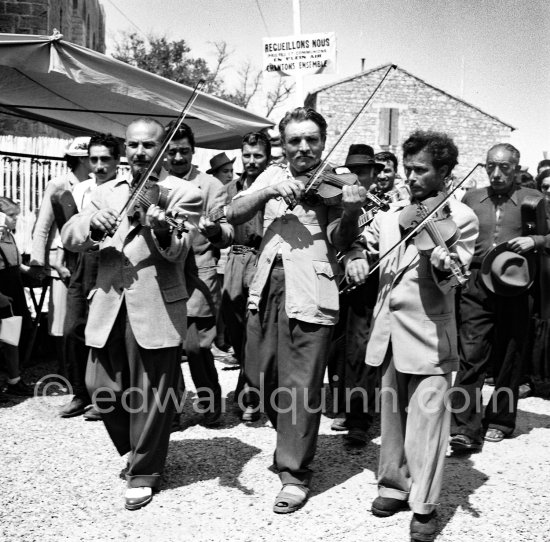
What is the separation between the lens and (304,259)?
12.4 ft

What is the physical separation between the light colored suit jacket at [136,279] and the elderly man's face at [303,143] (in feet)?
1.97

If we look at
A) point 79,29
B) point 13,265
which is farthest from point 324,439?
point 79,29

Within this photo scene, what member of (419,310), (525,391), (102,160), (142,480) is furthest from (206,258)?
(525,391)

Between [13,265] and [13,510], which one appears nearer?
[13,510]

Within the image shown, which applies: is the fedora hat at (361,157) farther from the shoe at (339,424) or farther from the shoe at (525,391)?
the shoe at (525,391)

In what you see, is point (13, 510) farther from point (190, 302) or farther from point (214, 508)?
point (190, 302)

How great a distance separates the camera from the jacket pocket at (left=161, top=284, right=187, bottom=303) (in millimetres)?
3777

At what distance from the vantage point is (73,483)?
3957 mm

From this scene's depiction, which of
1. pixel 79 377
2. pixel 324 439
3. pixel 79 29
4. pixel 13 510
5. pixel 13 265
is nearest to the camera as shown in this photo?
pixel 13 510

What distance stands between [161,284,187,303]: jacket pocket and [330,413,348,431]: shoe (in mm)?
1859

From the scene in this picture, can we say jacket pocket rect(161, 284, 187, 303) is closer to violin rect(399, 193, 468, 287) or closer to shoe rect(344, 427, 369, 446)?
violin rect(399, 193, 468, 287)

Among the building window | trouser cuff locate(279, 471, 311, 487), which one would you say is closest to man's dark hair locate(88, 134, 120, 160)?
trouser cuff locate(279, 471, 311, 487)

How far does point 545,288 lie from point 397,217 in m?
2.13

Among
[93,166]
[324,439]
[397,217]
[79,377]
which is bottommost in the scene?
[324,439]
